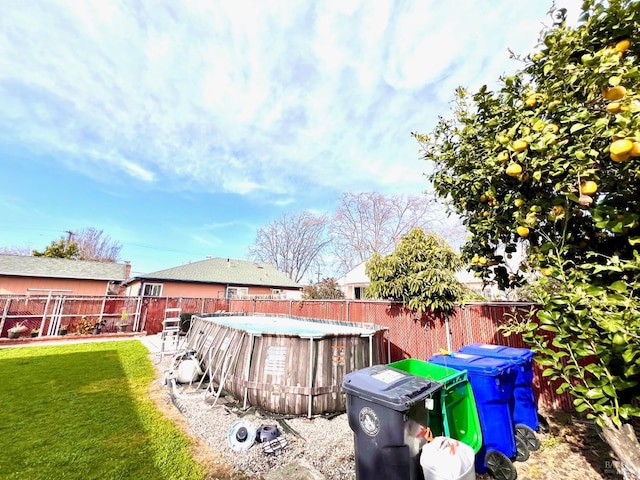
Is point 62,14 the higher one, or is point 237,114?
point 237,114

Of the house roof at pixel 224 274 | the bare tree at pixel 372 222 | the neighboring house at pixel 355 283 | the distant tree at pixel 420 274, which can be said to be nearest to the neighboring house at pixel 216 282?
the house roof at pixel 224 274

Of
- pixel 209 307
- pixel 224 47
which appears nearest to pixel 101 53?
pixel 224 47

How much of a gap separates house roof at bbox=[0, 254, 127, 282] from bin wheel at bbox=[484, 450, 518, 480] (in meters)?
24.9

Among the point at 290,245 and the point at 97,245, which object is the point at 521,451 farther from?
the point at 97,245

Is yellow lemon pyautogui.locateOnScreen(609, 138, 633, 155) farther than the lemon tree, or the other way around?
the lemon tree

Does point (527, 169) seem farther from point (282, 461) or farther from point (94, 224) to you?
point (94, 224)

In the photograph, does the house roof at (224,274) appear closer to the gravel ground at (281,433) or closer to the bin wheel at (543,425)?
the gravel ground at (281,433)

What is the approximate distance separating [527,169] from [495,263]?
4.71 ft

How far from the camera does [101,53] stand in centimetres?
657

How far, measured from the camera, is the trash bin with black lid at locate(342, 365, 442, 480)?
2.23 meters

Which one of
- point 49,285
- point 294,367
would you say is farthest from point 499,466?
point 49,285

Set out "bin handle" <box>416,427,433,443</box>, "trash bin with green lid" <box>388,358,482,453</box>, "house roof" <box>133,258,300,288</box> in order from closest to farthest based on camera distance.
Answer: "bin handle" <box>416,427,433,443</box> → "trash bin with green lid" <box>388,358,482,453</box> → "house roof" <box>133,258,300,288</box>

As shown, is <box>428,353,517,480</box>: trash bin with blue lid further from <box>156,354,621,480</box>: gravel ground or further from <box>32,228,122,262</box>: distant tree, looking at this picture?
<box>32,228,122,262</box>: distant tree

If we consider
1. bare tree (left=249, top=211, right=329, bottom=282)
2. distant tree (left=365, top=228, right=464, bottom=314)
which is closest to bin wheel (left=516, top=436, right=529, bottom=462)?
distant tree (left=365, top=228, right=464, bottom=314)
